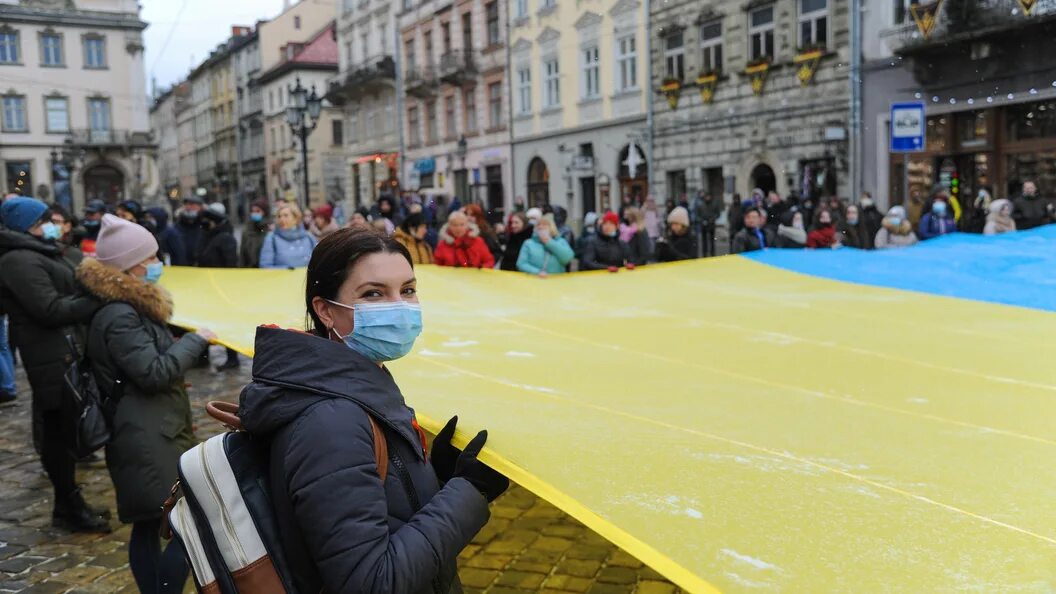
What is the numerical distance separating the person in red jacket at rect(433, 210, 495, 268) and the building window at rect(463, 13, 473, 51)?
106ft

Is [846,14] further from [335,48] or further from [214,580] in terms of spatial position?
[335,48]

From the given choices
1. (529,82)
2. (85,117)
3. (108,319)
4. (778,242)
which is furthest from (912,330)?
(85,117)

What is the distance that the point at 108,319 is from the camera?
4180 millimetres

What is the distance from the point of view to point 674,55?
29.0 m

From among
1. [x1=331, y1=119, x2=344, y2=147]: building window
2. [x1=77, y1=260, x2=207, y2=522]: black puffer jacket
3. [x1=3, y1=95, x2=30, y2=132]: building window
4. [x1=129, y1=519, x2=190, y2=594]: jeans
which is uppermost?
[x1=3, y1=95, x2=30, y2=132]: building window

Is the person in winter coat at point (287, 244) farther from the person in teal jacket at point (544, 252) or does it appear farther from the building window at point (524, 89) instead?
the building window at point (524, 89)

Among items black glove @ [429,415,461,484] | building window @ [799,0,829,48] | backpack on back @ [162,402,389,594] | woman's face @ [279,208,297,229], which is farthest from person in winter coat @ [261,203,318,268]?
building window @ [799,0,829,48]

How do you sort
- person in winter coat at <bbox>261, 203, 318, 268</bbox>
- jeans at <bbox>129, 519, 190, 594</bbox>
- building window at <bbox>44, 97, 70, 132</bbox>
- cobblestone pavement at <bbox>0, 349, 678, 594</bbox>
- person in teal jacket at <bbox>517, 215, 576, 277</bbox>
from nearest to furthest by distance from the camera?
jeans at <bbox>129, 519, 190, 594</bbox>
cobblestone pavement at <bbox>0, 349, 678, 594</bbox>
person in teal jacket at <bbox>517, 215, 576, 277</bbox>
person in winter coat at <bbox>261, 203, 318, 268</bbox>
building window at <bbox>44, 97, 70, 132</bbox>

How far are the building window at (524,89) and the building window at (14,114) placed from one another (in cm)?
4164

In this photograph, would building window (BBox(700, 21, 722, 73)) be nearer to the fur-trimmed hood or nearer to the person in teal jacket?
the person in teal jacket

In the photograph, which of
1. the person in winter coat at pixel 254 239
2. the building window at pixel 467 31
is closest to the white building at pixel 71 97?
the building window at pixel 467 31

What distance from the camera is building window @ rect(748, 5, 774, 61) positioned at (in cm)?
2539

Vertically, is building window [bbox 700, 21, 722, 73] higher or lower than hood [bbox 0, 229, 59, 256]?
higher

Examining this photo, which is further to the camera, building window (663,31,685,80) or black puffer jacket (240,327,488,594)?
building window (663,31,685,80)
